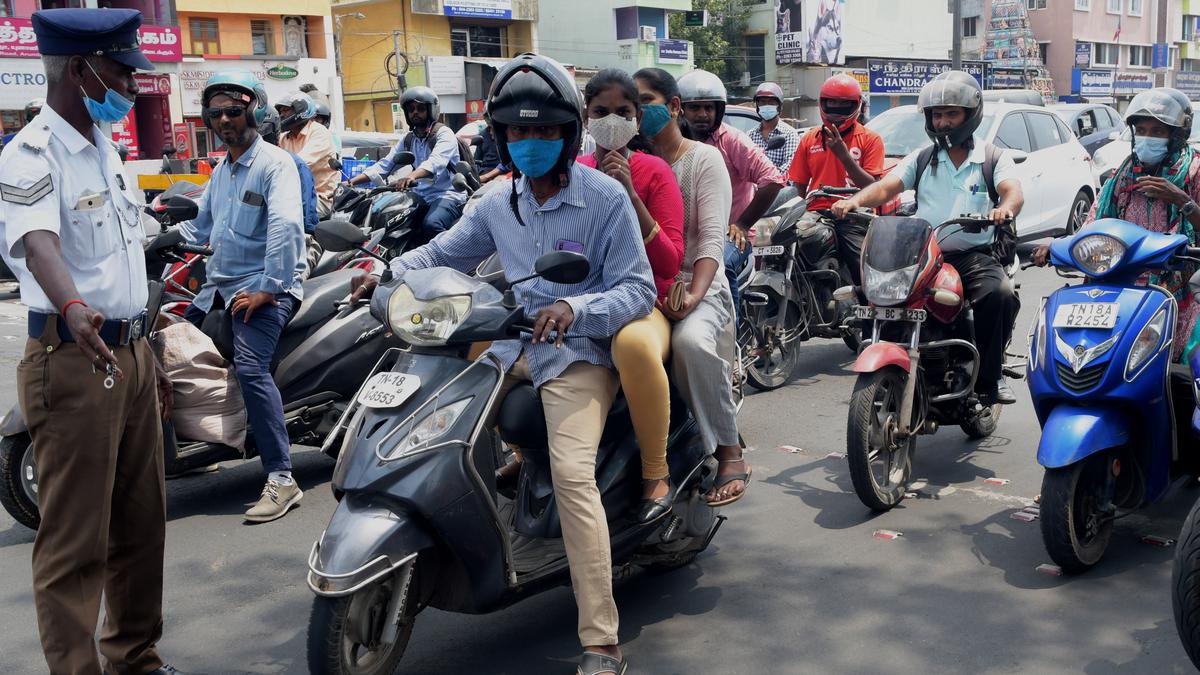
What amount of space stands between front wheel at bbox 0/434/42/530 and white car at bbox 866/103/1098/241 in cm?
894

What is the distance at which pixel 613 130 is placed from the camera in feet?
13.7

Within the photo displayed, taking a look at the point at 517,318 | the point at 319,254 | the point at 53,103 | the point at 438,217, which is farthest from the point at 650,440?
the point at 438,217

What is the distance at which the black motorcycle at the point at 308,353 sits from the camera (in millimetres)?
5254

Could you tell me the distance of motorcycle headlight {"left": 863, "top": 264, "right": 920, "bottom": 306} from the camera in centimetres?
517

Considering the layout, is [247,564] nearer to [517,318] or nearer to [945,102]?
[517,318]

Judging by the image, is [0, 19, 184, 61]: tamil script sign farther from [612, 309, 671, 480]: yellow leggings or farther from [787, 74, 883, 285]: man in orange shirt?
[612, 309, 671, 480]: yellow leggings

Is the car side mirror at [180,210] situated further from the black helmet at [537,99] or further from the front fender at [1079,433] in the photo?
the front fender at [1079,433]

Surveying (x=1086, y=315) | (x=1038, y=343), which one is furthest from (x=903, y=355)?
(x=1086, y=315)

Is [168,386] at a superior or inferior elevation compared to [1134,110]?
inferior

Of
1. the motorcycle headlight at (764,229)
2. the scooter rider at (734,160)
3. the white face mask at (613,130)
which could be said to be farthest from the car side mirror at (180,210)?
the motorcycle headlight at (764,229)

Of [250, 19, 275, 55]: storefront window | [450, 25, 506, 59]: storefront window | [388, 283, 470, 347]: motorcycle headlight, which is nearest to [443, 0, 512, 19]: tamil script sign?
[450, 25, 506, 59]: storefront window

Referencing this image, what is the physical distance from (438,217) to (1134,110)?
526 centimetres

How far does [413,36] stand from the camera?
1665 inches

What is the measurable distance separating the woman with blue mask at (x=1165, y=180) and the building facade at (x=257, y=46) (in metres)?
33.1
